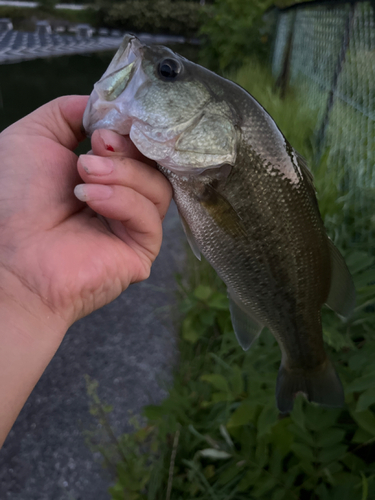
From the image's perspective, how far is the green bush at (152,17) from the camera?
16.6 m

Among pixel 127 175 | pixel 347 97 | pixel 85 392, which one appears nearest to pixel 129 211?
pixel 127 175

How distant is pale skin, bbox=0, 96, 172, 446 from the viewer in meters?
0.83

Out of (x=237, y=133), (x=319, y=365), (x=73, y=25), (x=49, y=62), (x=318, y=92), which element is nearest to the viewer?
(x=237, y=133)

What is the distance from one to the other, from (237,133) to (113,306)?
185 centimetres

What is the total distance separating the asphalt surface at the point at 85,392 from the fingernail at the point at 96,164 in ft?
3.68

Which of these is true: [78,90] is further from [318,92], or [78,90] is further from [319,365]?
[319,365]

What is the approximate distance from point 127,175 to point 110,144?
0.09 meters

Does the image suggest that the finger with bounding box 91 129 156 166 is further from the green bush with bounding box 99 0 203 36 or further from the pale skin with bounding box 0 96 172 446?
the green bush with bounding box 99 0 203 36

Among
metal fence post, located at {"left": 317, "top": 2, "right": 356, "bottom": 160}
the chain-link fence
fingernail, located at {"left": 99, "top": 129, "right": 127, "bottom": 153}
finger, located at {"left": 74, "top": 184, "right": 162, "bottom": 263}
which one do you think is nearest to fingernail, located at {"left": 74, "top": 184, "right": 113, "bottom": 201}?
finger, located at {"left": 74, "top": 184, "right": 162, "bottom": 263}

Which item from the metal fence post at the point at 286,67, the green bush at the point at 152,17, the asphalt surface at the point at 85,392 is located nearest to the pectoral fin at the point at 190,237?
the asphalt surface at the point at 85,392

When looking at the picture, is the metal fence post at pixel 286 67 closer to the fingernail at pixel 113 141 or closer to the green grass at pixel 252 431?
the green grass at pixel 252 431

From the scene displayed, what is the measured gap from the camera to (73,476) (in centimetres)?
155

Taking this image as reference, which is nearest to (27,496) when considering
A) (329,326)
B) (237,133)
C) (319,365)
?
(319,365)

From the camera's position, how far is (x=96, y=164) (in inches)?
32.5
